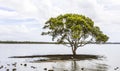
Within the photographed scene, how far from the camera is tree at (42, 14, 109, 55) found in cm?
8150

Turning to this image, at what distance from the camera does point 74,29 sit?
80750 mm

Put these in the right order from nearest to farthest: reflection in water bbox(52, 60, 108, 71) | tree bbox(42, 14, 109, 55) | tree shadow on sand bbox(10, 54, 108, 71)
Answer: reflection in water bbox(52, 60, 108, 71) → tree shadow on sand bbox(10, 54, 108, 71) → tree bbox(42, 14, 109, 55)

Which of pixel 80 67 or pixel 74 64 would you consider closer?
pixel 80 67

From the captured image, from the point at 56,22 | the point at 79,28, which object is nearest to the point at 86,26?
the point at 79,28

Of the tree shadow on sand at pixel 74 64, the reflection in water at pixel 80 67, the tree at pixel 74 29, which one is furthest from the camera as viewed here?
the tree at pixel 74 29

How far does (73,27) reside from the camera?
80.6 m

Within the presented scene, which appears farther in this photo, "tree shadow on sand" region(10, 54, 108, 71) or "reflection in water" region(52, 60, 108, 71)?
"tree shadow on sand" region(10, 54, 108, 71)

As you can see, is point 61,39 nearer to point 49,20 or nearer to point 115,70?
point 49,20

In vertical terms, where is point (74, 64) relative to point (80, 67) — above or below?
above

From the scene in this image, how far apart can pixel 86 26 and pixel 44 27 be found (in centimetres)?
1213

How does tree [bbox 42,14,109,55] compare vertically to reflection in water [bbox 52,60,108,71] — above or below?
above

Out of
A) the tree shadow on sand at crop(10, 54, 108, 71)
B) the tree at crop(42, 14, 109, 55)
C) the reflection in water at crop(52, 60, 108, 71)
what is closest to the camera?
the reflection in water at crop(52, 60, 108, 71)

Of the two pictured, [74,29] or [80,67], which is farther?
[74,29]

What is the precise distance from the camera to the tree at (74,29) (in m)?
81.5
